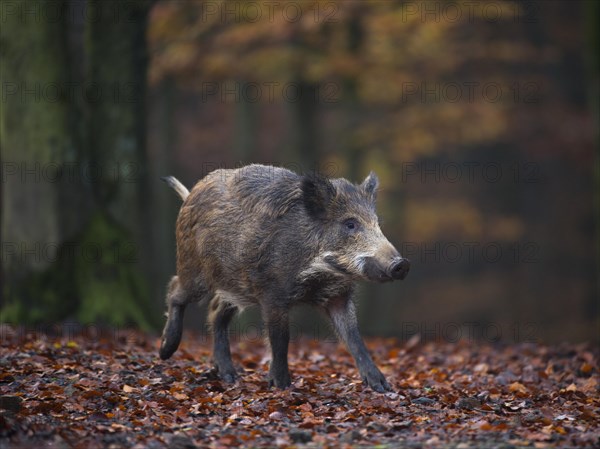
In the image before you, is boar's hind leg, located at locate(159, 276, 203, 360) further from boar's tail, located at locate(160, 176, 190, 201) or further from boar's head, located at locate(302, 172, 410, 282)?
boar's head, located at locate(302, 172, 410, 282)

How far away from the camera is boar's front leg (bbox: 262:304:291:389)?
8828 mm

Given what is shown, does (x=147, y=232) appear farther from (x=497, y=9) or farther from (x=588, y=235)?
(x=588, y=235)

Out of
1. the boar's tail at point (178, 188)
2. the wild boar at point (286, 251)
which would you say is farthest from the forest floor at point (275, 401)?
the boar's tail at point (178, 188)

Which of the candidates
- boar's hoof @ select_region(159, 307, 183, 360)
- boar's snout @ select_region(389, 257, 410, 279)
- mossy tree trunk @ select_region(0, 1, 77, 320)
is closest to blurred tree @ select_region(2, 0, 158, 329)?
mossy tree trunk @ select_region(0, 1, 77, 320)

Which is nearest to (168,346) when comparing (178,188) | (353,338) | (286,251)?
(286,251)

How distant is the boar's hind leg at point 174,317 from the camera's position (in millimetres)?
9734

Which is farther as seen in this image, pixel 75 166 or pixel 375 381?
pixel 75 166

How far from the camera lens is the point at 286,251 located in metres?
8.97

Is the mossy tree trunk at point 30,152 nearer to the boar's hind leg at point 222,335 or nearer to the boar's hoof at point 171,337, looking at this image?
the boar's hoof at point 171,337

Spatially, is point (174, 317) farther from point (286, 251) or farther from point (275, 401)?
point (275, 401)

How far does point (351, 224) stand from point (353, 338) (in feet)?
3.43

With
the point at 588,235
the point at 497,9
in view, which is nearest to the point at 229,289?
the point at 497,9

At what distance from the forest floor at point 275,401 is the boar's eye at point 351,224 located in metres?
1.43

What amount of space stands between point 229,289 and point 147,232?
4.22 metres
